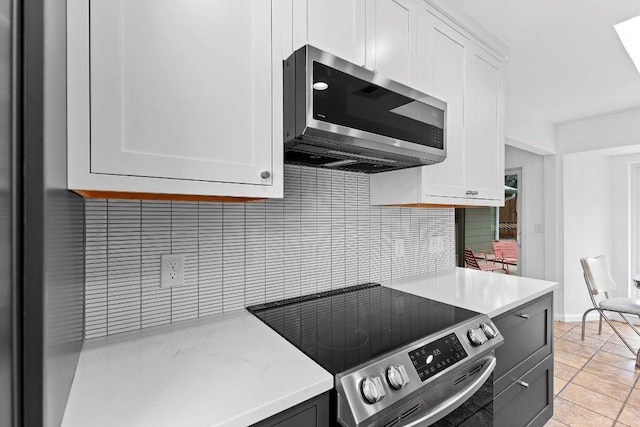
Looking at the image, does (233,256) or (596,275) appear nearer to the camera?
(233,256)

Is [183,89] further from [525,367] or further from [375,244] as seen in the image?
[525,367]

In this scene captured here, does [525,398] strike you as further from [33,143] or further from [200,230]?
[33,143]

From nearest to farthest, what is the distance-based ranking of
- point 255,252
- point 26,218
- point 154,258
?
point 26,218
point 154,258
point 255,252

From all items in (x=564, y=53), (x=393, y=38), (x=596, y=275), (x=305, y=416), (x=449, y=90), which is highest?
(x=564, y=53)

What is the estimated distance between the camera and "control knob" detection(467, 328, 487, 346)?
1.13 meters

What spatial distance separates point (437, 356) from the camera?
1.02 meters

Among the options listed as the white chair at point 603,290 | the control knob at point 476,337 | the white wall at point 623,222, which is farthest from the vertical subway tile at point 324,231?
the white wall at point 623,222

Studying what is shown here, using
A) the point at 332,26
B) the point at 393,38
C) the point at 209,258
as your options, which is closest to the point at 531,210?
the point at 393,38

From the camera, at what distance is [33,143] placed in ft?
1.49

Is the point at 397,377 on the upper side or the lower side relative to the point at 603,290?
upper

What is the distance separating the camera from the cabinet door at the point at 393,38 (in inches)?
52.0

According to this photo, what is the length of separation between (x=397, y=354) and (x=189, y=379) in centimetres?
57

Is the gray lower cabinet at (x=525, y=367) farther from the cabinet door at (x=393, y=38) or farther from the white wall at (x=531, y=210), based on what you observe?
the white wall at (x=531, y=210)

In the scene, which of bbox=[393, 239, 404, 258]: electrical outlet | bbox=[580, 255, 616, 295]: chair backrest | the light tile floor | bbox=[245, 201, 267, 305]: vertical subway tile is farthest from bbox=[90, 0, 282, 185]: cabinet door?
bbox=[580, 255, 616, 295]: chair backrest
